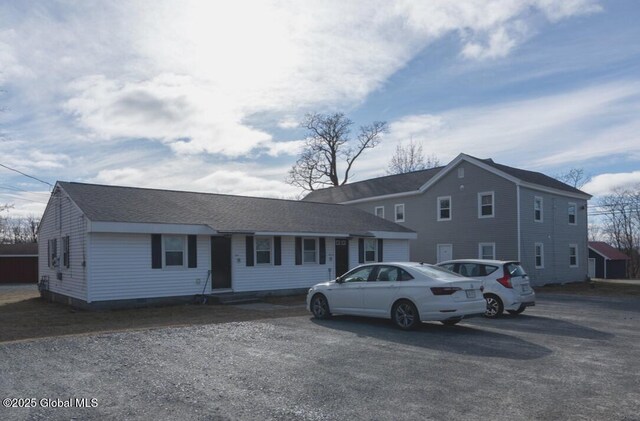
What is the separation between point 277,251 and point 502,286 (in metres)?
9.19

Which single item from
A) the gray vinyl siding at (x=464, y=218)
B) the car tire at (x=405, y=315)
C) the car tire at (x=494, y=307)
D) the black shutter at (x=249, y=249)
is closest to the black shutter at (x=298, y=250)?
the black shutter at (x=249, y=249)

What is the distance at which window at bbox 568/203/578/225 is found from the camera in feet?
100

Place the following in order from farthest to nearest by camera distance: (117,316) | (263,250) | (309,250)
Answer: (309,250)
(263,250)
(117,316)

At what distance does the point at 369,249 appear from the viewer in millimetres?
23453

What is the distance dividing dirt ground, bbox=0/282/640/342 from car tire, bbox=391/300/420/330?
3733mm

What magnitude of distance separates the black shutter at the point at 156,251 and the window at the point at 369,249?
970 cm

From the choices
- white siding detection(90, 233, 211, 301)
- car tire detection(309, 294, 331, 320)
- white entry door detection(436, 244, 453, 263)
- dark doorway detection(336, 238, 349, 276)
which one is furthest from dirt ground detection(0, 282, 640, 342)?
white entry door detection(436, 244, 453, 263)

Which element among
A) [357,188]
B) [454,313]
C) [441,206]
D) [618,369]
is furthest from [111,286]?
[357,188]

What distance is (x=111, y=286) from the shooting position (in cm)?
1579

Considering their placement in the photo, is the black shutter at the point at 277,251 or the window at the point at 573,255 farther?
the window at the point at 573,255

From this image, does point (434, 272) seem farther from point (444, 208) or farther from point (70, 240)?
point (444, 208)

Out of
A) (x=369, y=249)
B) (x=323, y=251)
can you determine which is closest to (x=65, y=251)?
(x=323, y=251)

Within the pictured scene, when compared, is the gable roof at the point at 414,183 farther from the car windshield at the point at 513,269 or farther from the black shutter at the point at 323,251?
the car windshield at the point at 513,269

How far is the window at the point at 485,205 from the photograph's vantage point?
27375 mm
